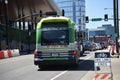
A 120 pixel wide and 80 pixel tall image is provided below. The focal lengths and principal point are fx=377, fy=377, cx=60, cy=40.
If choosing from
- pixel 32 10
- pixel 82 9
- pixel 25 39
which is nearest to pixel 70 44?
pixel 25 39

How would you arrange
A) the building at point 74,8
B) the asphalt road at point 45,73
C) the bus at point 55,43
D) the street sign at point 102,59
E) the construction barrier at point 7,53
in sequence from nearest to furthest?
1. the street sign at point 102,59
2. the asphalt road at point 45,73
3. the bus at point 55,43
4. the construction barrier at point 7,53
5. the building at point 74,8

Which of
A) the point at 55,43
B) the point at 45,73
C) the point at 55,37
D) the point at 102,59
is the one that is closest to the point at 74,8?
the point at 55,37

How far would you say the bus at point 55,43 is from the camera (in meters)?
21.7

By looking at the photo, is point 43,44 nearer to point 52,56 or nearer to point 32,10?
point 52,56

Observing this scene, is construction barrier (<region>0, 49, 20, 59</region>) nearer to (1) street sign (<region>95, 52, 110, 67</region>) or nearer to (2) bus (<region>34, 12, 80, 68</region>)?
(2) bus (<region>34, 12, 80, 68</region>)

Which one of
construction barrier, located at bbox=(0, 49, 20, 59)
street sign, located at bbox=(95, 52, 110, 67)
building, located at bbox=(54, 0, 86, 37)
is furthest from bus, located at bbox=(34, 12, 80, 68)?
building, located at bbox=(54, 0, 86, 37)

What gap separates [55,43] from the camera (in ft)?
72.0

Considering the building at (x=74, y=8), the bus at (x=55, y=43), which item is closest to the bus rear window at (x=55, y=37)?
the bus at (x=55, y=43)

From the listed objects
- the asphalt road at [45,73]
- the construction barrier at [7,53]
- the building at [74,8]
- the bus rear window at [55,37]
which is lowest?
the construction barrier at [7,53]

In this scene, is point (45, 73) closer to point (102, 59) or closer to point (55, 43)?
point (55, 43)

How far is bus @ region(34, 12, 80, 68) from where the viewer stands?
21.7 meters

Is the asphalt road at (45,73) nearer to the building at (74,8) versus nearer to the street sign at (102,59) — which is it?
the street sign at (102,59)

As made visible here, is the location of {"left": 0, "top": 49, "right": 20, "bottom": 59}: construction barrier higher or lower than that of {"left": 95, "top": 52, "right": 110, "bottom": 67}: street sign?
lower

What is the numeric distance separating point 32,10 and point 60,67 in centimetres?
6691
